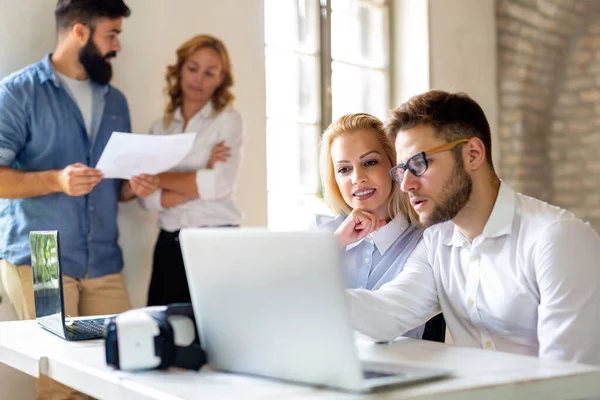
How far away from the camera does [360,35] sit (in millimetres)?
5582

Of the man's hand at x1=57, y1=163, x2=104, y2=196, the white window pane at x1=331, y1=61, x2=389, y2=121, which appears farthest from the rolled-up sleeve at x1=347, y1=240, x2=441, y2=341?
the white window pane at x1=331, y1=61, x2=389, y2=121

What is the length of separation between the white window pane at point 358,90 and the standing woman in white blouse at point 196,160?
1378 mm

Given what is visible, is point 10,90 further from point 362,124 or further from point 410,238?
point 410,238

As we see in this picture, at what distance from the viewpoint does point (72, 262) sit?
3367 mm

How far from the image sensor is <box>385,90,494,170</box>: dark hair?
2.15m

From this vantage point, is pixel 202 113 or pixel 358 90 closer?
pixel 202 113

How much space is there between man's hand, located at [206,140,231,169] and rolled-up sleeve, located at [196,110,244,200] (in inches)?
0.8

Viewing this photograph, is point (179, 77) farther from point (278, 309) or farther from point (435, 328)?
point (278, 309)

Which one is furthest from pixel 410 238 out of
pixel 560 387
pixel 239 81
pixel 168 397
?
pixel 239 81

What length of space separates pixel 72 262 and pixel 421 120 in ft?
5.86

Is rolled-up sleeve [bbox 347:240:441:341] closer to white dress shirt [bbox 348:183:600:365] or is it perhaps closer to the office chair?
white dress shirt [bbox 348:183:600:365]

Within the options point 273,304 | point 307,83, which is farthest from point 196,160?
point 273,304

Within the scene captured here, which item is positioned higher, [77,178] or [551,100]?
[551,100]

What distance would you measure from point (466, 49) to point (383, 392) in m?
5.02
